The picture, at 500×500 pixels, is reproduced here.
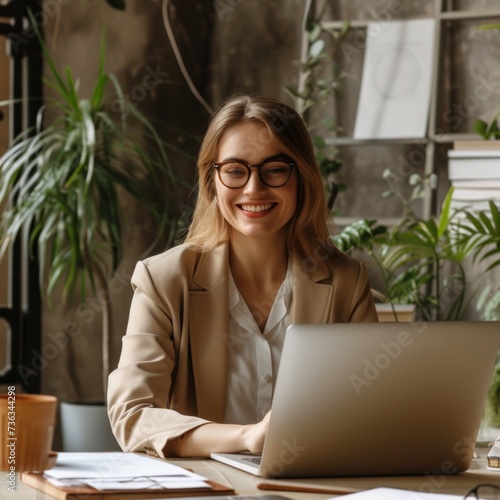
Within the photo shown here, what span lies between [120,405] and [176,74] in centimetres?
239

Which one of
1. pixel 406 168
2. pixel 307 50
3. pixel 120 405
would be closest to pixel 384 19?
pixel 307 50

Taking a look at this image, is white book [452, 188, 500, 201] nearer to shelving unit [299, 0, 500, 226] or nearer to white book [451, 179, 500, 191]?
white book [451, 179, 500, 191]

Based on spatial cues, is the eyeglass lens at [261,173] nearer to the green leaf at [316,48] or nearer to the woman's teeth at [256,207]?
the woman's teeth at [256,207]

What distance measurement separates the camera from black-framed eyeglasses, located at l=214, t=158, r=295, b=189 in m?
2.18

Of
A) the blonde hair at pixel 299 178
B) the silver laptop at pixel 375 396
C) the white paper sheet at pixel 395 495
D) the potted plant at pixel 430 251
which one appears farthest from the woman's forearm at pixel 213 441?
the potted plant at pixel 430 251

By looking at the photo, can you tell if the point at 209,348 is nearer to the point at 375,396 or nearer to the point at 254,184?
the point at 254,184

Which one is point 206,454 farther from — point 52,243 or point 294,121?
point 52,243

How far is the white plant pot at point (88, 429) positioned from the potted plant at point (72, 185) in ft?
0.76

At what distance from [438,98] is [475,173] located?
46 cm

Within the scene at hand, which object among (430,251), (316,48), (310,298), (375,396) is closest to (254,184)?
(310,298)

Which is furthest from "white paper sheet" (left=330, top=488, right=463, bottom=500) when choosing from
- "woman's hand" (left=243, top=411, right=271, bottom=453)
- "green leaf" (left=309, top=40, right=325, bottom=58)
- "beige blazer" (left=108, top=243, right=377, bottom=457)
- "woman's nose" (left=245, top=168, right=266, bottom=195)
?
"green leaf" (left=309, top=40, right=325, bottom=58)

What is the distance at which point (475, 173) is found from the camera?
11.1ft

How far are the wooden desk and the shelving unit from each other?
2.22 m

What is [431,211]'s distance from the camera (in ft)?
12.4
